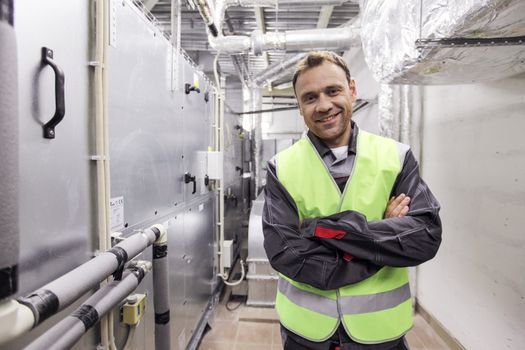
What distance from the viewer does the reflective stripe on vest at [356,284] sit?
100 cm

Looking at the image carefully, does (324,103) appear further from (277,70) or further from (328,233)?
(277,70)

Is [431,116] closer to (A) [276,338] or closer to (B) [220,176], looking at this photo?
(B) [220,176]

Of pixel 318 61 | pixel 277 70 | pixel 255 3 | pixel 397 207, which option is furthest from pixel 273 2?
pixel 397 207

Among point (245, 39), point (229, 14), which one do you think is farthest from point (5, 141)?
point (229, 14)

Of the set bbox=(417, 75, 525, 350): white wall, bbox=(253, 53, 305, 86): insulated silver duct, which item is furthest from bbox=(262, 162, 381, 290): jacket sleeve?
bbox=(253, 53, 305, 86): insulated silver duct

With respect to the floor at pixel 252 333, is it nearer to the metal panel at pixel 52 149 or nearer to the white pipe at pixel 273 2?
the metal panel at pixel 52 149

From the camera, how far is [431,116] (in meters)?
2.52

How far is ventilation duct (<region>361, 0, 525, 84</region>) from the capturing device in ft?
3.61

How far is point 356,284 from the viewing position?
1.02m

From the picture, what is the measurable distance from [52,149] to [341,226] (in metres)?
0.91

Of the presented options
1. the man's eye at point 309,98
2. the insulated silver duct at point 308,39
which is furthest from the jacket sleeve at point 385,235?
the insulated silver duct at point 308,39

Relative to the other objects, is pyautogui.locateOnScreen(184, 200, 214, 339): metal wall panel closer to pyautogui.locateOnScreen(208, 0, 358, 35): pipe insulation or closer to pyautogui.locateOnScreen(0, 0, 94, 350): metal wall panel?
pyautogui.locateOnScreen(0, 0, 94, 350): metal wall panel

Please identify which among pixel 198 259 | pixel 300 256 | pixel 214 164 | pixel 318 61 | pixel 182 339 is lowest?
pixel 182 339

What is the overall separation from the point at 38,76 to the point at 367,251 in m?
1.10
